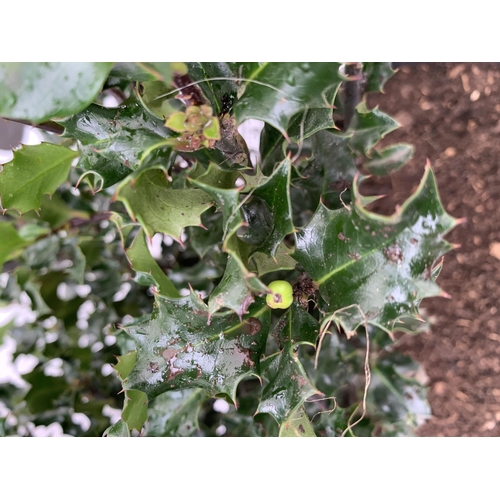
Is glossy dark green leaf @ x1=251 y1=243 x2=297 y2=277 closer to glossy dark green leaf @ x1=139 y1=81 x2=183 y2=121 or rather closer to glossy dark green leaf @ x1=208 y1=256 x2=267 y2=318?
glossy dark green leaf @ x1=208 y1=256 x2=267 y2=318

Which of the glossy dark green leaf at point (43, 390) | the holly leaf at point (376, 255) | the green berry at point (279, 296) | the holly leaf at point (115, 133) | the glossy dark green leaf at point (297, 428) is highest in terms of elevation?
the holly leaf at point (115, 133)

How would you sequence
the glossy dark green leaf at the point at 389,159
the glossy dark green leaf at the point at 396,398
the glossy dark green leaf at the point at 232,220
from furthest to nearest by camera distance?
1. the glossy dark green leaf at the point at 396,398
2. the glossy dark green leaf at the point at 389,159
3. the glossy dark green leaf at the point at 232,220

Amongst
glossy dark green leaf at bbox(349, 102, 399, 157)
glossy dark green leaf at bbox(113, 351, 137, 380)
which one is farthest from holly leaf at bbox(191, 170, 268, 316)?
glossy dark green leaf at bbox(349, 102, 399, 157)

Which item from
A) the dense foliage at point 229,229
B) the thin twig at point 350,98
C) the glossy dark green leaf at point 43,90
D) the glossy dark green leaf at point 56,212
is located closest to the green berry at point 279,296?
the dense foliage at point 229,229

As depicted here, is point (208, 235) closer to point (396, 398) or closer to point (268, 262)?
point (268, 262)

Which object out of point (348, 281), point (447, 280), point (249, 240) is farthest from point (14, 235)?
point (447, 280)

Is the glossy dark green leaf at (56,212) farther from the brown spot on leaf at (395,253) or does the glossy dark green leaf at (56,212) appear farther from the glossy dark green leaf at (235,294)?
the brown spot on leaf at (395,253)

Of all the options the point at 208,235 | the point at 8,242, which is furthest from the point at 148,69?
the point at 8,242
